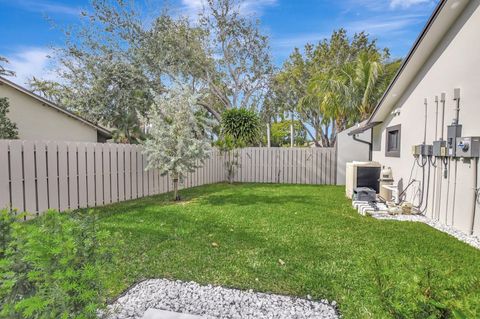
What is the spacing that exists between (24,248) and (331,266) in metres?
2.94

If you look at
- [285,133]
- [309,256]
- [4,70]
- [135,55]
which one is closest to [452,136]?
[309,256]

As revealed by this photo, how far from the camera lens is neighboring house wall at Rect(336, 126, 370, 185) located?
11.1 metres

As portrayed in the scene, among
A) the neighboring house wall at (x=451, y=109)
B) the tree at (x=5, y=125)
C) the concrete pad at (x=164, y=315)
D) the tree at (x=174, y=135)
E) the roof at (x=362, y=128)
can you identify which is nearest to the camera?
the concrete pad at (x=164, y=315)

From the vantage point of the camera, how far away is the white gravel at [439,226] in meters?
4.09

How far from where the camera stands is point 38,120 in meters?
10.2

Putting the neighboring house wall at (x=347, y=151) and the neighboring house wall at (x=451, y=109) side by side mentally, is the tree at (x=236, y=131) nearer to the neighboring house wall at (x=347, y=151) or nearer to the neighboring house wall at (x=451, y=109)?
the neighboring house wall at (x=347, y=151)

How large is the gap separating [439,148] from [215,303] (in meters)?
5.15

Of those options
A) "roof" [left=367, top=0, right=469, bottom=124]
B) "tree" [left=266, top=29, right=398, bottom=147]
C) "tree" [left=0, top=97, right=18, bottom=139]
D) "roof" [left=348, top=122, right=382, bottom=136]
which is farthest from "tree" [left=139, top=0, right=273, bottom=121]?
"roof" [left=367, top=0, right=469, bottom=124]

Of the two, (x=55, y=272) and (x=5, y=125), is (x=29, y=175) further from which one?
(x=55, y=272)

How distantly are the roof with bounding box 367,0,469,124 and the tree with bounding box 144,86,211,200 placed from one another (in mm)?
5214

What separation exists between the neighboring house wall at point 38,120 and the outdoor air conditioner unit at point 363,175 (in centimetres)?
1120

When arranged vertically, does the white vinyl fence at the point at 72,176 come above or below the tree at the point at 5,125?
below

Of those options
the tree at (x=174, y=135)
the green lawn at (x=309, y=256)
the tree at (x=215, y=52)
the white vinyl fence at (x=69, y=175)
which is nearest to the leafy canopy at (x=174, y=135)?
the tree at (x=174, y=135)

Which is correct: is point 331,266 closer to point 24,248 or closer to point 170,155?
point 24,248
